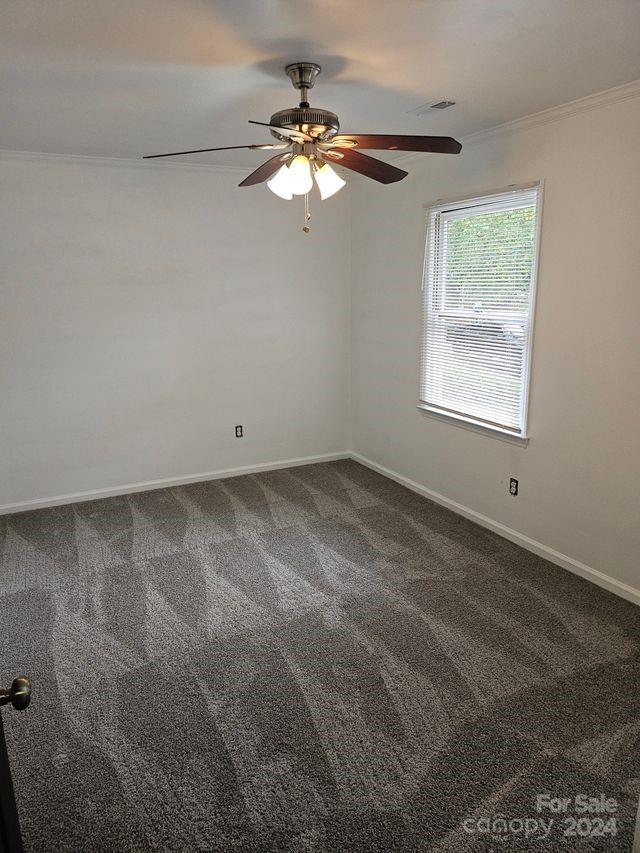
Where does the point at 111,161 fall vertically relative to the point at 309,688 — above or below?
above

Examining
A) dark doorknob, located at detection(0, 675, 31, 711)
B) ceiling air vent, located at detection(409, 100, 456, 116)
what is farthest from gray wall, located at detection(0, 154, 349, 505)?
dark doorknob, located at detection(0, 675, 31, 711)

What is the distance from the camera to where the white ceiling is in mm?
1971

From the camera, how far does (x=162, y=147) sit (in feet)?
12.7

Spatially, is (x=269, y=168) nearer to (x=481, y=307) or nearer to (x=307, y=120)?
(x=307, y=120)

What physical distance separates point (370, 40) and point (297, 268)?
9.40ft

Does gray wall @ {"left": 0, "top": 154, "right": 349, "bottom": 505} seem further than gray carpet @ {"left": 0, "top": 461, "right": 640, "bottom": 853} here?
Yes

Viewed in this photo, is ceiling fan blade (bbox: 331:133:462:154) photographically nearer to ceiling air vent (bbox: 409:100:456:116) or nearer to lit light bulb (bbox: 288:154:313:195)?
lit light bulb (bbox: 288:154:313:195)

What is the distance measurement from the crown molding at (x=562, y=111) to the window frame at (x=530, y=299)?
31cm

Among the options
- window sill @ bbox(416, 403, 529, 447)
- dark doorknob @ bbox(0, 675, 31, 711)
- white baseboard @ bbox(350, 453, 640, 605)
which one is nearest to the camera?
dark doorknob @ bbox(0, 675, 31, 711)

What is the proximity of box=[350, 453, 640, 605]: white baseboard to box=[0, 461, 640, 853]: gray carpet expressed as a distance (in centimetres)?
6

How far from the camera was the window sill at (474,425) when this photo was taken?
371 centimetres

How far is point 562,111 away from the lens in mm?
3111

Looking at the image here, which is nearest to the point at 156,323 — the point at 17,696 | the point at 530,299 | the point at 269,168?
the point at 269,168

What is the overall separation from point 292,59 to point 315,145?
1.06 feet
